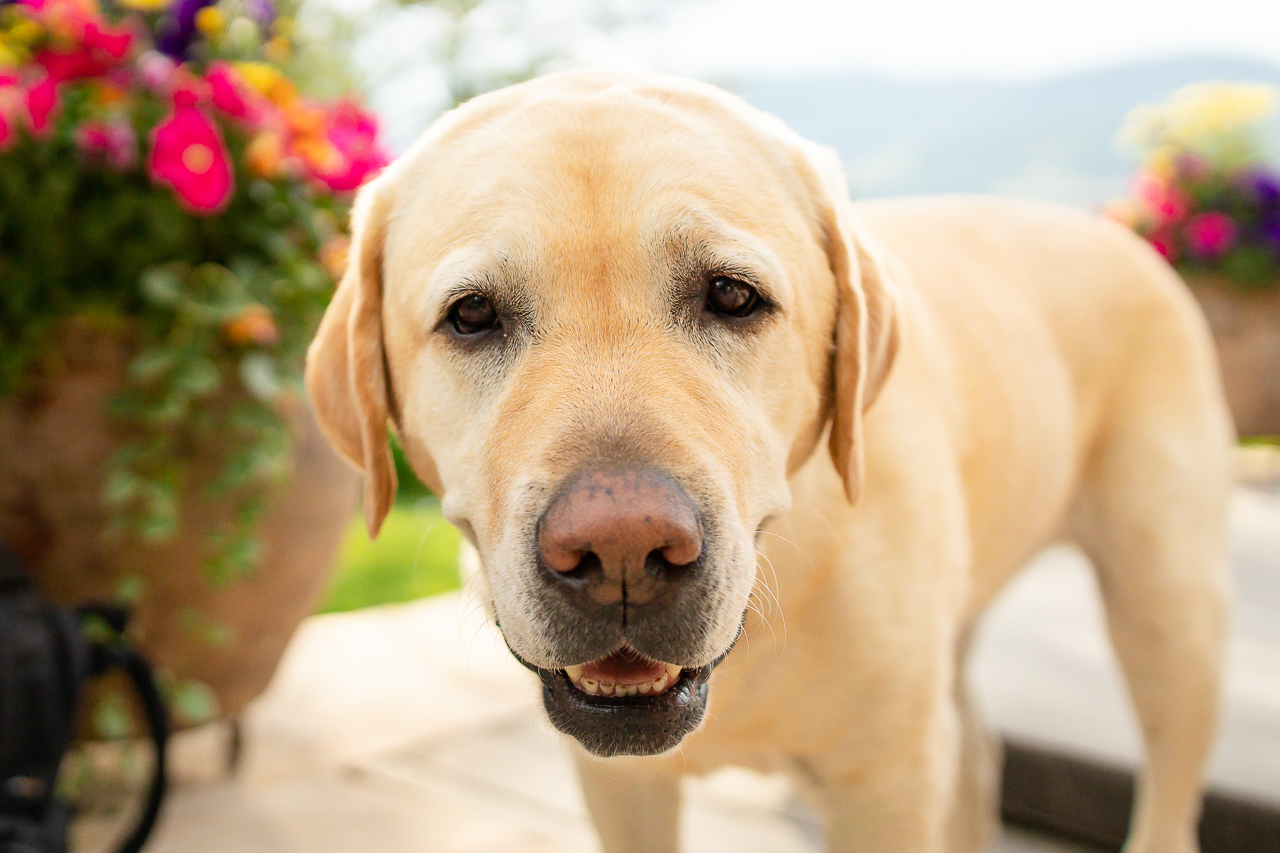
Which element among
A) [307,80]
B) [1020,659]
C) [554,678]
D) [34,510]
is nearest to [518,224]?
[554,678]

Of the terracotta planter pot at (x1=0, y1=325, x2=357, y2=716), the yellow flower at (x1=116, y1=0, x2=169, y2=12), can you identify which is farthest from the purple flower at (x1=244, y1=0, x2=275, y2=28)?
the terracotta planter pot at (x1=0, y1=325, x2=357, y2=716)

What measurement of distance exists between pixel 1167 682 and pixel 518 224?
1.93m

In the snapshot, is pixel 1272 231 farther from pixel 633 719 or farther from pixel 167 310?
pixel 633 719

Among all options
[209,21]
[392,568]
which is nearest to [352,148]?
[209,21]

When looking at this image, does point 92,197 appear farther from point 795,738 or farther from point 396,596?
point 396,596

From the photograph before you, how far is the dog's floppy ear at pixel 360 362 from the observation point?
1.66 m

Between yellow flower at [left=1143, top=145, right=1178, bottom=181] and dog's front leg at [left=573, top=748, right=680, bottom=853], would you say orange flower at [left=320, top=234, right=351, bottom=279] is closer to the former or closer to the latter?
dog's front leg at [left=573, top=748, right=680, bottom=853]

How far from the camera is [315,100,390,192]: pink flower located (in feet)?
9.70

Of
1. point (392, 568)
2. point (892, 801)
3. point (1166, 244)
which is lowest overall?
point (392, 568)

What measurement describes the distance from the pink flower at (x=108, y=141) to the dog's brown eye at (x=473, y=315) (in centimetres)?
158

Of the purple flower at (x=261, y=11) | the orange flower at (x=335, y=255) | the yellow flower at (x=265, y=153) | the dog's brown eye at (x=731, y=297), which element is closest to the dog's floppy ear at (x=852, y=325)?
the dog's brown eye at (x=731, y=297)

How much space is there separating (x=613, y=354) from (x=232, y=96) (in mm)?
1952

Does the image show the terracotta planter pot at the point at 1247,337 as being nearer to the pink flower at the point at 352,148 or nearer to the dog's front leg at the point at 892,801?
the pink flower at the point at 352,148

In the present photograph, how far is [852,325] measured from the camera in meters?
1.57
